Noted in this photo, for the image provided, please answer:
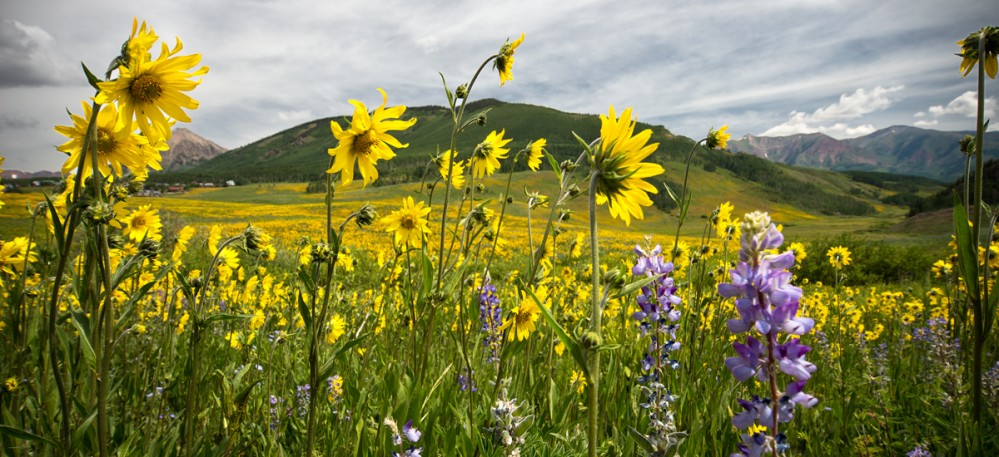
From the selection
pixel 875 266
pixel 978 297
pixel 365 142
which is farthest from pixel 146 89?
pixel 875 266

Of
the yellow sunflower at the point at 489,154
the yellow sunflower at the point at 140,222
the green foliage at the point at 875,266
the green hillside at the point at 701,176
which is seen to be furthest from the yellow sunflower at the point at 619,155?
the green hillside at the point at 701,176

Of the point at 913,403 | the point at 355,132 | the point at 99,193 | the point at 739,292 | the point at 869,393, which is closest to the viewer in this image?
the point at 739,292

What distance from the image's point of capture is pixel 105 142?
1789mm

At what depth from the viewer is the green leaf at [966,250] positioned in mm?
1595

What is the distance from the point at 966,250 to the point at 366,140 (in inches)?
95.5

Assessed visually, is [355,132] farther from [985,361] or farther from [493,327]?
[985,361]

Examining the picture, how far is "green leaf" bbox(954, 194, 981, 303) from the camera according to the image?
1.59 meters

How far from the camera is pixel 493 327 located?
3.03 m

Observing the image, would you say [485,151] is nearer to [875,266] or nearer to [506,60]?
[506,60]

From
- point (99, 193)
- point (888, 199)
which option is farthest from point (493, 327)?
point (888, 199)

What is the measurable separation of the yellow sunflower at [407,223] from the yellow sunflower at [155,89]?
1.33 m

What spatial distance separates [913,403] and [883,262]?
13.9 m

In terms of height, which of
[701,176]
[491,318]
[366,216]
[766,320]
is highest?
[701,176]

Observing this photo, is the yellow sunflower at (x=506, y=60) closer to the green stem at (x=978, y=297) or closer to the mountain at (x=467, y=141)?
the green stem at (x=978, y=297)
